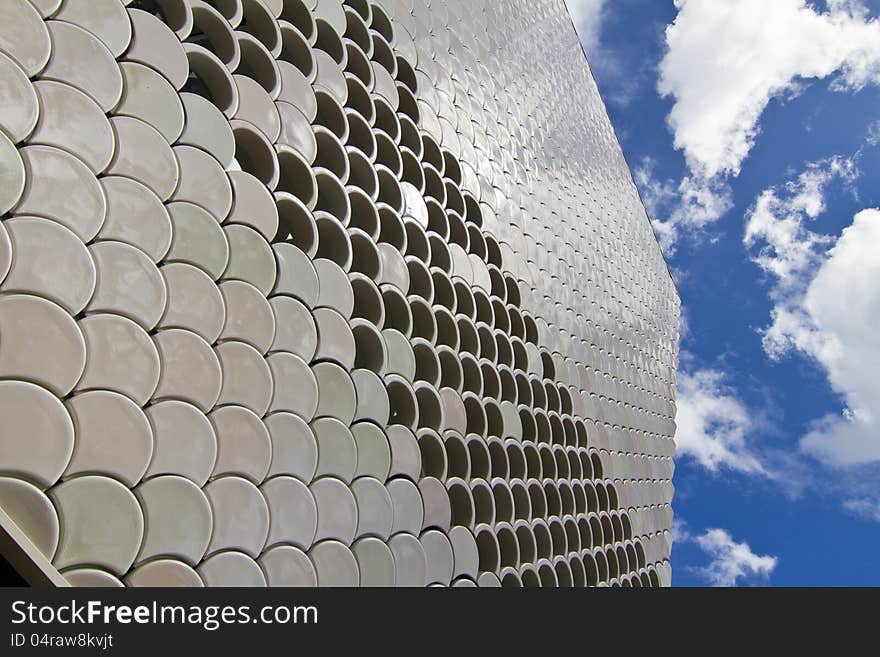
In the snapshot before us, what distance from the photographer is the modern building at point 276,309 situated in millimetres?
1336

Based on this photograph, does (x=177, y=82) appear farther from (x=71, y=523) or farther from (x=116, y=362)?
(x=71, y=523)

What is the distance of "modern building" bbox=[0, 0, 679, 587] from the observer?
1.34 metres

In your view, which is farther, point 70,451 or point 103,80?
point 103,80

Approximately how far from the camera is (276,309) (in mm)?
1907

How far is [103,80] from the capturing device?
155 centimetres

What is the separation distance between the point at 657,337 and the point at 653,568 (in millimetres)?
2744

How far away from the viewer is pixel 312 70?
2.36 metres
